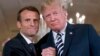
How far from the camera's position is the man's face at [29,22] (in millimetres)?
1984

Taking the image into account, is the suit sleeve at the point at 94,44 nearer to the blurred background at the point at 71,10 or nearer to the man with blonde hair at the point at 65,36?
the man with blonde hair at the point at 65,36

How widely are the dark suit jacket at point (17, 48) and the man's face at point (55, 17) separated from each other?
25 cm

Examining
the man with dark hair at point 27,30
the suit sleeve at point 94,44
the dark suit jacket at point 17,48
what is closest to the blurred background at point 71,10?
the man with dark hair at point 27,30

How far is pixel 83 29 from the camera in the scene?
→ 5.88 feet

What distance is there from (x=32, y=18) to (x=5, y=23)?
20.1 feet

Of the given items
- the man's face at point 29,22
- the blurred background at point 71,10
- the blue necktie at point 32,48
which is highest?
the man's face at point 29,22

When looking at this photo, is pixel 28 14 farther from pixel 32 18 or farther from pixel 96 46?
pixel 96 46

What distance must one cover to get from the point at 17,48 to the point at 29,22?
24 centimetres

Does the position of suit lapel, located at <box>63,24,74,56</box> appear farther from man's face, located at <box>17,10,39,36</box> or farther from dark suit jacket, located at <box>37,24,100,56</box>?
man's face, located at <box>17,10,39,36</box>

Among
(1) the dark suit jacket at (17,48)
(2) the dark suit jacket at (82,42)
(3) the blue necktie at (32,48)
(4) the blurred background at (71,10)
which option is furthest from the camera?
(4) the blurred background at (71,10)

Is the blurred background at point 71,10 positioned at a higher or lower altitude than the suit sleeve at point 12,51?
lower

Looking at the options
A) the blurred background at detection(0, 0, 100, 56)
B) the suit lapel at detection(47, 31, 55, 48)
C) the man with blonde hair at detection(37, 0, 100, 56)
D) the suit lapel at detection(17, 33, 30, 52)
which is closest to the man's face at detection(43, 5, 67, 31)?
the man with blonde hair at detection(37, 0, 100, 56)

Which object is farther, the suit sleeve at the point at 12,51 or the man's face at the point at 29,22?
the man's face at the point at 29,22

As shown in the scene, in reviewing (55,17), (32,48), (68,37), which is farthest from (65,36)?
(32,48)
